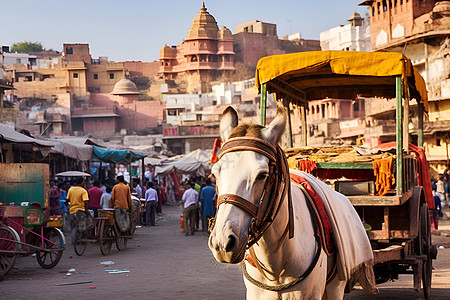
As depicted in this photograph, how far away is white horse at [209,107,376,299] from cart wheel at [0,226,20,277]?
753 centimetres

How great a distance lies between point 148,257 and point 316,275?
32.8 feet

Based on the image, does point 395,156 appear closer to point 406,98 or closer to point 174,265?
point 406,98

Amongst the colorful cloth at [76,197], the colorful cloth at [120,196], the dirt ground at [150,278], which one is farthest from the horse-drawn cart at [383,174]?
the colorful cloth at [120,196]

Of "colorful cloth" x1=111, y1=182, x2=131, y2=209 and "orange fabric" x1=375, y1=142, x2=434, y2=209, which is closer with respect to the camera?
"orange fabric" x1=375, y1=142, x2=434, y2=209

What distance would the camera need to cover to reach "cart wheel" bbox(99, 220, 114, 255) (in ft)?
46.2

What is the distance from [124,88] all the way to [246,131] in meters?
81.0

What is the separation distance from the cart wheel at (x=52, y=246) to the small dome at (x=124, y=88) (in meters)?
71.5

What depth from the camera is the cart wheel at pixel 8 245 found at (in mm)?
10492

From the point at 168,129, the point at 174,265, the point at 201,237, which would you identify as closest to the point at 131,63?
the point at 168,129

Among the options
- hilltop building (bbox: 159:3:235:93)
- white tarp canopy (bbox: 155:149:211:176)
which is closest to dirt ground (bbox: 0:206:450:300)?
white tarp canopy (bbox: 155:149:211:176)

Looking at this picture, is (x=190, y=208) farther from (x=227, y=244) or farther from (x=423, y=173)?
(x=227, y=244)

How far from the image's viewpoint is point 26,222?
37.7ft

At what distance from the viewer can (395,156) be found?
674 centimetres

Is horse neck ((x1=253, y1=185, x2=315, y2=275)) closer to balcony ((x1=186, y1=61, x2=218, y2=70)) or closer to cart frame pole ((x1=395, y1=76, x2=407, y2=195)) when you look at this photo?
cart frame pole ((x1=395, y1=76, x2=407, y2=195))
